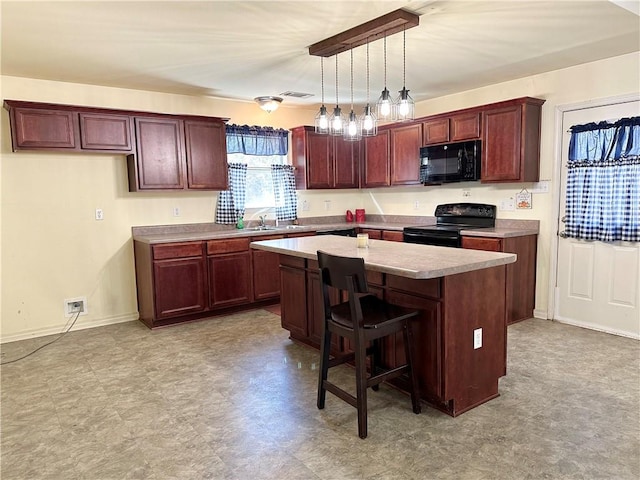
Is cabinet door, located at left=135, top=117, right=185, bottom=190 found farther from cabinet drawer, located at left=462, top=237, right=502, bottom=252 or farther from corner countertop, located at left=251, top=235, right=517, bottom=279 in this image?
cabinet drawer, located at left=462, top=237, right=502, bottom=252

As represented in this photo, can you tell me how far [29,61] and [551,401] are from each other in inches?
184

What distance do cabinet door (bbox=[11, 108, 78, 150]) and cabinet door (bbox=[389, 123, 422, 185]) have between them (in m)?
3.64

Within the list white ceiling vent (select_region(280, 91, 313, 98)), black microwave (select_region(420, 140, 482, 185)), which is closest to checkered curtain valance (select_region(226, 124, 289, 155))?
white ceiling vent (select_region(280, 91, 313, 98))

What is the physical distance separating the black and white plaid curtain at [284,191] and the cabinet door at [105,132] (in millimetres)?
1887

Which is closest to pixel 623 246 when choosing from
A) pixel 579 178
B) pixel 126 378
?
pixel 579 178

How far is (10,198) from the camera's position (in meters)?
4.08

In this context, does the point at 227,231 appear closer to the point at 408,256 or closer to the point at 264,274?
the point at 264,274

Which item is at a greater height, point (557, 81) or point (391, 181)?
point (557, 81)

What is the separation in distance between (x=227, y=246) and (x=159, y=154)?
1.20 metres

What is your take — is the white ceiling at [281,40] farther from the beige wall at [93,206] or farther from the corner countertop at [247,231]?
the corner countertop at [247,231]

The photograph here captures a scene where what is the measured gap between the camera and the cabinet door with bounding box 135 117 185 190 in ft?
14.8

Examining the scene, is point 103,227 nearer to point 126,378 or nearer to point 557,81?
point 126,378

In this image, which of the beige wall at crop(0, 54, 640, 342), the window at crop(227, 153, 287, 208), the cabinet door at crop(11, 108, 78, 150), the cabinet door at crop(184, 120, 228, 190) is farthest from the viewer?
the window at crop(227, 153, 287, 208)

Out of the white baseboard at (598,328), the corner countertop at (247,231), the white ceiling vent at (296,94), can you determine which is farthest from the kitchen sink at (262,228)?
the white baseboard at (598,328)
